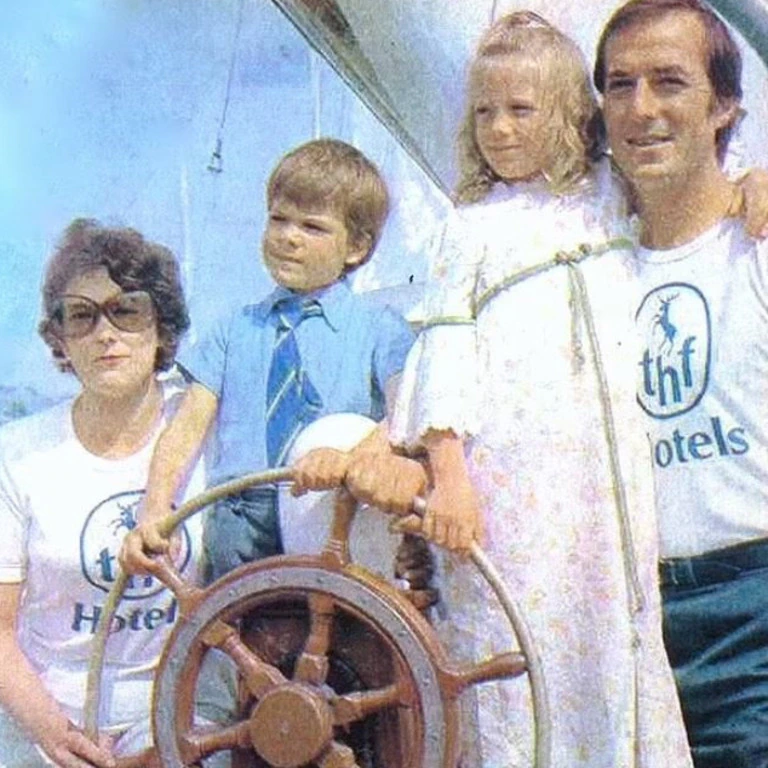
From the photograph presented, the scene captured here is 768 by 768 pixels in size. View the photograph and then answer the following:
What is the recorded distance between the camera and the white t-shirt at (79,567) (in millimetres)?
3219

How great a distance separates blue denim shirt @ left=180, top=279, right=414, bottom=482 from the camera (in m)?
3.14

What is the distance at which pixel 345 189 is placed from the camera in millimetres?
3195

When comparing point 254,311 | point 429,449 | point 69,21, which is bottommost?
point 429,449

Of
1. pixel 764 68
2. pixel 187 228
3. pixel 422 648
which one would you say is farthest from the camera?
pixel 187 228

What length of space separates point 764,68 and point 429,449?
818 millimetres

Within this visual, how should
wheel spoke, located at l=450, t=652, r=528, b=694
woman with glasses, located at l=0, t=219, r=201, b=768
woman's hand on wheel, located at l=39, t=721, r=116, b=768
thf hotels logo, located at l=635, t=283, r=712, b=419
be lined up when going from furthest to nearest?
woman with glasses, located at l=0, t=219, r=201, b=768 → woman's hand on wheel, located at l=39, t=721, r=116, b=768 → thf hotels logo, located at l=635, t=283, r=712, b=419 → wheel spoke, located at l=450, t=652, r=528, b=694

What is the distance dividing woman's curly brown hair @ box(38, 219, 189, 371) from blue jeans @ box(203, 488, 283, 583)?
0.94ft

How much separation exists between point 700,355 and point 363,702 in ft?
2.44

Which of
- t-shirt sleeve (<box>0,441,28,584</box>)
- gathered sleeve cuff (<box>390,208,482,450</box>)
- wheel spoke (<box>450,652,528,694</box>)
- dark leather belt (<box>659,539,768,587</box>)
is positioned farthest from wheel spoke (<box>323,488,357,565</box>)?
t-shirt sleeve (<box>0,441,28,584</box>)

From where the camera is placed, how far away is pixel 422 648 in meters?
2.91

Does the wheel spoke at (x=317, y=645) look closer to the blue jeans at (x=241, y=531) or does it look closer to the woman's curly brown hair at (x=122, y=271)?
the blue jeans at (x=241, y=531)

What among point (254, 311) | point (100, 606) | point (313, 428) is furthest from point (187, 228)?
point (100, 606)

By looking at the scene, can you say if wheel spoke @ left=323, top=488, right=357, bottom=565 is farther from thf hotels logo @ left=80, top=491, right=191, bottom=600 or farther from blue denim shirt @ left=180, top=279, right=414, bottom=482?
thf hotels logo @ left=80, top=491, right=191, bottom=600

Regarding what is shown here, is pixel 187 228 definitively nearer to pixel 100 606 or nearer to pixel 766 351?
pixel 100 606
